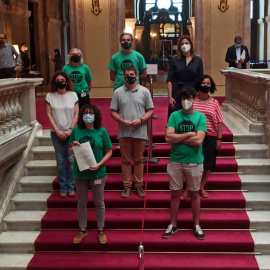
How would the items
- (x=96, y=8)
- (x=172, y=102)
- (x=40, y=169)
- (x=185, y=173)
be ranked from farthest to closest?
(x=96, y=8), (x=40, y=169), (x=172, y=102), (x=185, y=173)

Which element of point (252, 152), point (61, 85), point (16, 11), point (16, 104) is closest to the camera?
point (61, 85)

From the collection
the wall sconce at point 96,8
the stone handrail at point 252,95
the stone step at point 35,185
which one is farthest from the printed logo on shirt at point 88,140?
the wall sconce at point 96,8

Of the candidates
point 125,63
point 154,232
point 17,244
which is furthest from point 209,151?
point 17,244

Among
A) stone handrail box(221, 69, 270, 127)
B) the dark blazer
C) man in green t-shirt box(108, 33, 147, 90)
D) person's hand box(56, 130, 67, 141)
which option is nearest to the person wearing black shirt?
man in green t-shirt box(108, 33, 147, 90)

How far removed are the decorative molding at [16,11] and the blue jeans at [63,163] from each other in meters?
12.7

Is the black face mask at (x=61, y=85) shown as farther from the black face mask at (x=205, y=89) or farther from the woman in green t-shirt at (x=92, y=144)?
the black face mask at (x=205, y=89)

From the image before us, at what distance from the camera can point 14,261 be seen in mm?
6020

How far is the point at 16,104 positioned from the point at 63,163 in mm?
1665

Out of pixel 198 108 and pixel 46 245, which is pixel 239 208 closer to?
pixel 198 108

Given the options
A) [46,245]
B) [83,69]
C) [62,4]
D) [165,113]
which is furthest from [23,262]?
[62,4]

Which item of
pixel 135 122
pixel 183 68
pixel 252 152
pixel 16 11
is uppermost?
pixel 16 11

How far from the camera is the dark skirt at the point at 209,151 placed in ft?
20.8

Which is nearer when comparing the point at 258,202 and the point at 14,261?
the point at 14,261

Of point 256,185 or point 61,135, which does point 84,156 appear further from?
point 256,185
